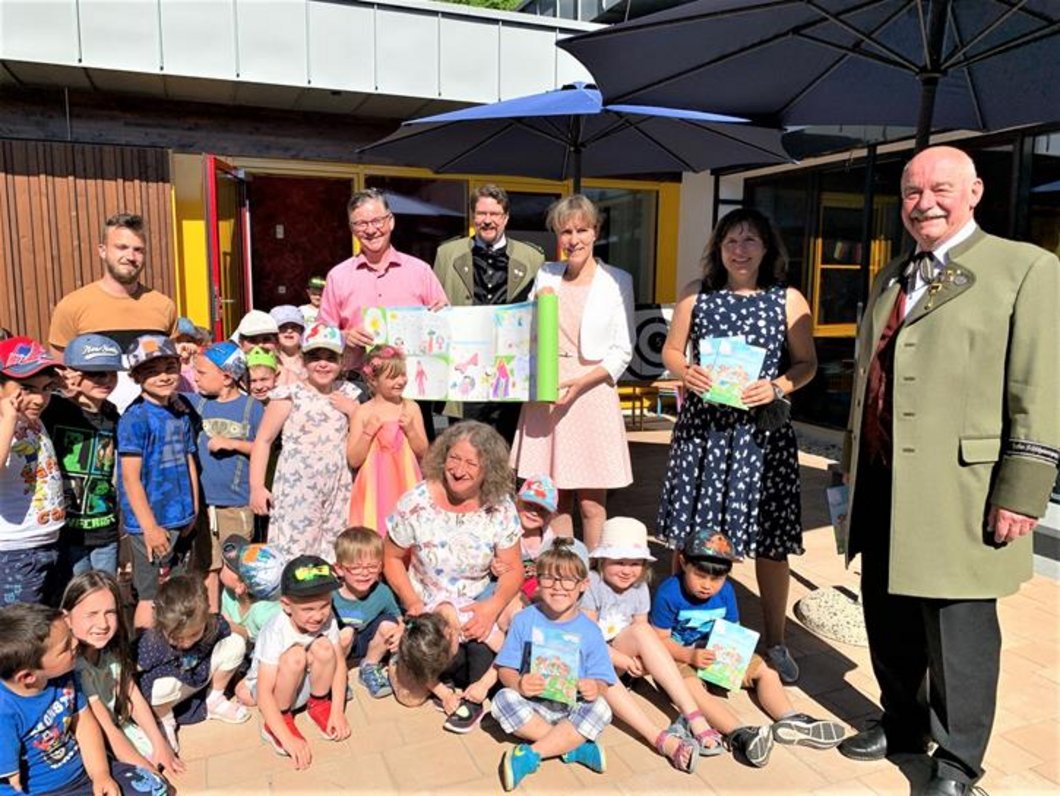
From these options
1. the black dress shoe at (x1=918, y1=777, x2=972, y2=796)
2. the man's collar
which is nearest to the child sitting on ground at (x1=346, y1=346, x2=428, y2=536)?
the man's collar

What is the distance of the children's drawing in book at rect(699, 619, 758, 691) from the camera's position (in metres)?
2.81

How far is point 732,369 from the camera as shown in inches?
118

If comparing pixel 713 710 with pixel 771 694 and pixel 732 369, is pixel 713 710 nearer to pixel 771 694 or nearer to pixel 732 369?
pixel 771 694

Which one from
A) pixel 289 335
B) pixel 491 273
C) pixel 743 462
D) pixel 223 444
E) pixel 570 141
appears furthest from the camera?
pixel 570 141

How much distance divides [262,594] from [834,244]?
270 inches

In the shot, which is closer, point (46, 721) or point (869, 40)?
point (46, 721)

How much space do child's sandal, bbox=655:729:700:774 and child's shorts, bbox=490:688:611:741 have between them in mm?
196

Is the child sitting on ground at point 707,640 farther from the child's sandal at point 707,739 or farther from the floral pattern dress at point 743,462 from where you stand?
the floral pattern dress at point 743,462

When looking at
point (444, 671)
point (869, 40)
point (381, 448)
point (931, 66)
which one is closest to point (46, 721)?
point (444, 671)

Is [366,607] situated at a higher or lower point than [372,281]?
lower

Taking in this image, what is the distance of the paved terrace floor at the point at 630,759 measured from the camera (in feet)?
8.30

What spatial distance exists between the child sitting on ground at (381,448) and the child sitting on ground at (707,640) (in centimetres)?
124

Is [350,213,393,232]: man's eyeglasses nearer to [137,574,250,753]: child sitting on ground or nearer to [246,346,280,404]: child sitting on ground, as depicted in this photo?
[246,346,280,404]: child sitting on ground

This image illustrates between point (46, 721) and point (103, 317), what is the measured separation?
2.15m
